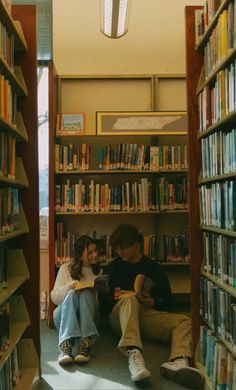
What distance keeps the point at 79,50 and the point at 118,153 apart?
3.79 feet

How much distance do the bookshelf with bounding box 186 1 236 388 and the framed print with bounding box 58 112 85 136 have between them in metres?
1.53

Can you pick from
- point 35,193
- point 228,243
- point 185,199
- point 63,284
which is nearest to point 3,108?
point 35,193

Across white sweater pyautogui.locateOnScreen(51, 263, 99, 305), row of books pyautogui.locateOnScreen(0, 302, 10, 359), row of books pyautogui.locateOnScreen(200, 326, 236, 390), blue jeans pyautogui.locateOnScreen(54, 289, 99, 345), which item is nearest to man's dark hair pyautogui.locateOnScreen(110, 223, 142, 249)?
white sweater pyautogui.locateOnScreen(51, 263, 99, 305)

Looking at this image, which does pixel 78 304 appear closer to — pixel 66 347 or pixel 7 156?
pixel 66 347

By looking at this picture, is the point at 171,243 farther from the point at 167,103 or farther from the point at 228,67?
the point at 228,67

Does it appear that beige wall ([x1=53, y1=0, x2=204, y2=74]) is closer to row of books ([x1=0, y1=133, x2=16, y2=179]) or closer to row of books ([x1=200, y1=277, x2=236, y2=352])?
row of books ([x1=0, y1=133, x2=16, y2=179])

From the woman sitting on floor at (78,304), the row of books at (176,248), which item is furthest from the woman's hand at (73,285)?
the row of books at (176,248)

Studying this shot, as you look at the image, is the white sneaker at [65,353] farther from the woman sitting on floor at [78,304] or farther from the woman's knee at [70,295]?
the woman's knee at [70,295]

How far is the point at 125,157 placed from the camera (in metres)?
3.86

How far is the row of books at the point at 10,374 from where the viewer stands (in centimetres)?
202

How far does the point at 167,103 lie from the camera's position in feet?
13.8

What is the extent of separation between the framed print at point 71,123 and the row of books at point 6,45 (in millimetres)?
1670

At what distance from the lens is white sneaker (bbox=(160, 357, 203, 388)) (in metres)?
2.33

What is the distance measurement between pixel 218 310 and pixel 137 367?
598mm
